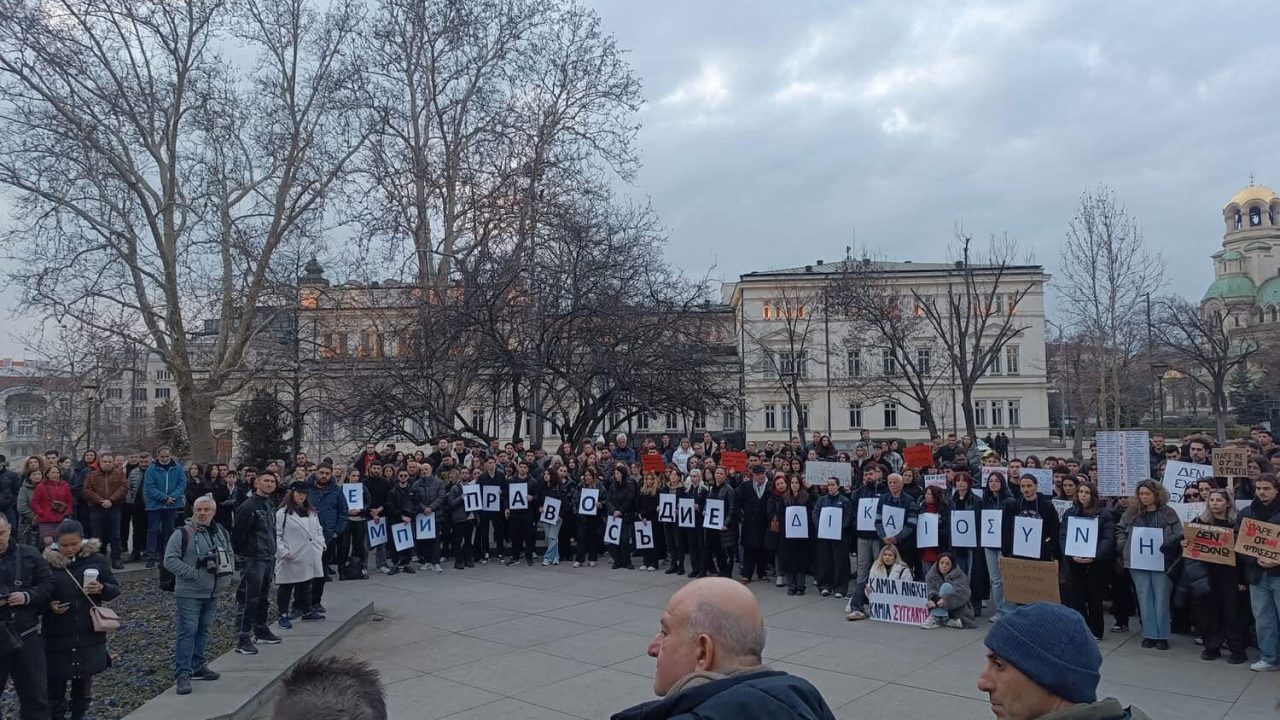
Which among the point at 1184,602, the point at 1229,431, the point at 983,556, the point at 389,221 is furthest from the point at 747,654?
the point at 1229,431

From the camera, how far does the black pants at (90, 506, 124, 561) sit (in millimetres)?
15773

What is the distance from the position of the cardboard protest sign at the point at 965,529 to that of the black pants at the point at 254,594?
885 cm

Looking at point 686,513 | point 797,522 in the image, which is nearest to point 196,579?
point 686,513

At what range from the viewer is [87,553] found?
7.36 metres

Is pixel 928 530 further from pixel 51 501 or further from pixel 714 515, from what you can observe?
pixel 51 501

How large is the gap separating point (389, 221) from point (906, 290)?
166 ft

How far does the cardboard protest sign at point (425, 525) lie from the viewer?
1628cm

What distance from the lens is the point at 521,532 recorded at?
56.2 ft

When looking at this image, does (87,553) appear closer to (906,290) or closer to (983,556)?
(983,556)

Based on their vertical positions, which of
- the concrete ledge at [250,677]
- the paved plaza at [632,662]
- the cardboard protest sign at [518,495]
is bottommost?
the paved plaza at [632,662]

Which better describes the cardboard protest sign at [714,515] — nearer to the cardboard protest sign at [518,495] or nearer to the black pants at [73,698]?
the cardboard protest sign at [518,495]

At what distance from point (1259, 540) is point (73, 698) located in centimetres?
1141

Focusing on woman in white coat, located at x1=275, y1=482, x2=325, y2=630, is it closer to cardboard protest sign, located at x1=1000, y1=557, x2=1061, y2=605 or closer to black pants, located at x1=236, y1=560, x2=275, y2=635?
black pants, located at x1=236, y1=560, x2=275, y2=635

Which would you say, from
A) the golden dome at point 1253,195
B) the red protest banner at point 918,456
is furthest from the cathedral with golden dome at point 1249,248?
the red protest banner at point 918,456
